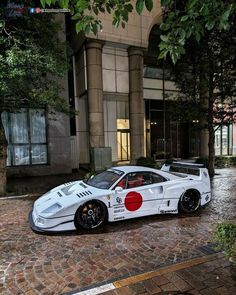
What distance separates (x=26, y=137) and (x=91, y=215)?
9.26m

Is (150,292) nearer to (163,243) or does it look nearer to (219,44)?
(163,243)

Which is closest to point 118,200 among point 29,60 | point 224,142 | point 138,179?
point 138,179

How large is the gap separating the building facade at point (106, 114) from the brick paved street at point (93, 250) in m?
7.41

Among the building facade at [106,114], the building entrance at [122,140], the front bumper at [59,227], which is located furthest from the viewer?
the building entrance at [122,140]

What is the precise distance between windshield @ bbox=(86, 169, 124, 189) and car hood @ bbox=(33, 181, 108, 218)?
8.2 inches

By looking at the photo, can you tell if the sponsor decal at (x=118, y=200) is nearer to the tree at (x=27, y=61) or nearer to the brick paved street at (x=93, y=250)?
the brick paved street at (x=93, y=250)

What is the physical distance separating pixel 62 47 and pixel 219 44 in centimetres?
730

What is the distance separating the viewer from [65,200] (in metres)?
5.45

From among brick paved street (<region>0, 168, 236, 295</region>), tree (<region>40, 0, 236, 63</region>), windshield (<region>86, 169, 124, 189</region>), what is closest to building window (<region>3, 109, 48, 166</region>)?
brick paved street (<region>0, 168, 236, 295</region>)

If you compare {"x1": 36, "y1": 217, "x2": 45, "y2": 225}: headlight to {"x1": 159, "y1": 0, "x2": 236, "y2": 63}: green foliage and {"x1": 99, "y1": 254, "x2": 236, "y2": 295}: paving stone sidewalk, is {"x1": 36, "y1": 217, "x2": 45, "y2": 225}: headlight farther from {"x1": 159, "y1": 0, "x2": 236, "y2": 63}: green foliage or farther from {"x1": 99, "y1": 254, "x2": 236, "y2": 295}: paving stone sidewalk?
{"x1": 159, "y1": 0, "x2": 236, "y2": 63}: green foliage

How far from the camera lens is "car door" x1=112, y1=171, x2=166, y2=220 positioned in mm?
5803

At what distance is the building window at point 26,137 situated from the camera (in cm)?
1312

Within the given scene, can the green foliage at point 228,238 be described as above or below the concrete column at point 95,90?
below

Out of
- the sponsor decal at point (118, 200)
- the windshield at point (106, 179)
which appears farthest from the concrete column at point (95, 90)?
the sponsor decal at point (118, 200)
